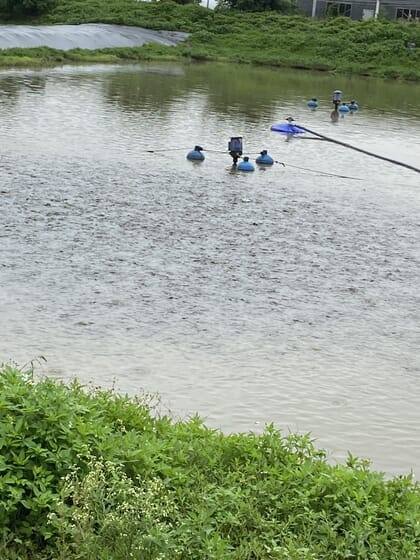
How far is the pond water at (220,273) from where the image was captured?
5.17m

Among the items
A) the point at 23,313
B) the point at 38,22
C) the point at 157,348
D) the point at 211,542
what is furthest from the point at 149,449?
the point at 38,22

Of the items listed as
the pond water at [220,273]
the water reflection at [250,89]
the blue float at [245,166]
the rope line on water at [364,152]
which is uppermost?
the water reflection at [250,89]

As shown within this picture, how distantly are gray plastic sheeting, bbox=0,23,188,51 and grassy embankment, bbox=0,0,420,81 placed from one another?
32.9 inches

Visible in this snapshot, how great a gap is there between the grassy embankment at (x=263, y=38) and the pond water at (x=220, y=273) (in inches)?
594

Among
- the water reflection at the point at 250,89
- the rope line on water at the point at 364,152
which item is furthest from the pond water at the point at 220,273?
the water reflection at the point at 250,89

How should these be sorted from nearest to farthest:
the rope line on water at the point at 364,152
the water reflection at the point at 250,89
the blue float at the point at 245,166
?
the blue float at the point at 245,166 < the rope line on water at the point at 364,152 < the water reflection at the point at 250,89

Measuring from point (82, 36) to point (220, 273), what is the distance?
23.2 meters

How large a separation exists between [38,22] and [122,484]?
114 ft

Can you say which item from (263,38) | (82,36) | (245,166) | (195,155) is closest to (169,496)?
(245,166)

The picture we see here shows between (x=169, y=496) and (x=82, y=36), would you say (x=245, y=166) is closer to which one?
(x=169, y=496)

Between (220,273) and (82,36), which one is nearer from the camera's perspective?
(220,273)

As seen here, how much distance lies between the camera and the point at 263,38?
3344 cm

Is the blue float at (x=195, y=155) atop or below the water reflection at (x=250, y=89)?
below

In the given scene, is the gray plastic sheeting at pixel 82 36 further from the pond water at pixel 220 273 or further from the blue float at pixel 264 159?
the blue float at pixel 264 159
